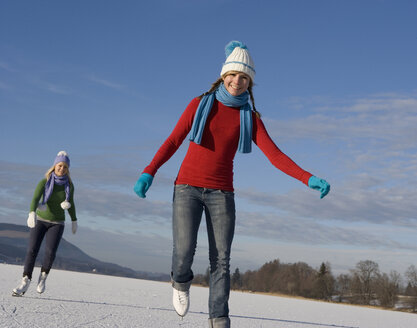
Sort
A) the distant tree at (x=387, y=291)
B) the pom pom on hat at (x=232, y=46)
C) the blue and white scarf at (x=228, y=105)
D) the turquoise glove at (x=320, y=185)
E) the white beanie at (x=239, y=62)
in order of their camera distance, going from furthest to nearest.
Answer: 1. the distant tree at (x=387, y=291)
2. the pom pom on hat at (x=232, y=46)
3. the white beanie at (x=239, y=62)
4. the blue and white scarf at (x=228, y=105)
5. the turquoise glove at (x=320, y=185)

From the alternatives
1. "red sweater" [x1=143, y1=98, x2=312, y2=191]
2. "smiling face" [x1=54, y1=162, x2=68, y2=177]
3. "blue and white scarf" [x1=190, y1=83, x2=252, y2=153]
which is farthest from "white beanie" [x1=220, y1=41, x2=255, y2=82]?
"smiling face" [x1=54, y1=162, x2=68, y2=177]

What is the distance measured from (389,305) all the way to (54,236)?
37.6m

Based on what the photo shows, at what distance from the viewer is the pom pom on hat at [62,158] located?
7.92 m

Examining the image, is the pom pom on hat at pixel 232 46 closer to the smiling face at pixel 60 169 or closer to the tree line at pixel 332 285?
the smiling face at pixel 60 169

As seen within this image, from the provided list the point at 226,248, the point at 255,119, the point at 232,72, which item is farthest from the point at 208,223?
the point at 232,72

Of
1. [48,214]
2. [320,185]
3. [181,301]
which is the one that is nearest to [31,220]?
[48,214]

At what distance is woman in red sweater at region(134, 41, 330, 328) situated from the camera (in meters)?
4.10

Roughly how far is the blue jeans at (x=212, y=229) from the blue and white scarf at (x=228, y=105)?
0.43 m

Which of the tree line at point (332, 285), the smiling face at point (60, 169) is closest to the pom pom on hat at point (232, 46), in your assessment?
the smiling face at point (60, 169)

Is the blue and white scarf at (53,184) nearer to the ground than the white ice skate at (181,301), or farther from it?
farther from it

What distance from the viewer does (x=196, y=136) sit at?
4180mm

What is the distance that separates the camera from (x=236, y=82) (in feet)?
13.9

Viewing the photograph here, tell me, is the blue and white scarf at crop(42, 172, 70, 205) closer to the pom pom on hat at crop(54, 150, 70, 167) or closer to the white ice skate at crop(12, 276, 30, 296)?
the pom pom on hat at crop(54, 150, 70, 167)

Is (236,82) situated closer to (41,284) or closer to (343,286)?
(41,284)
